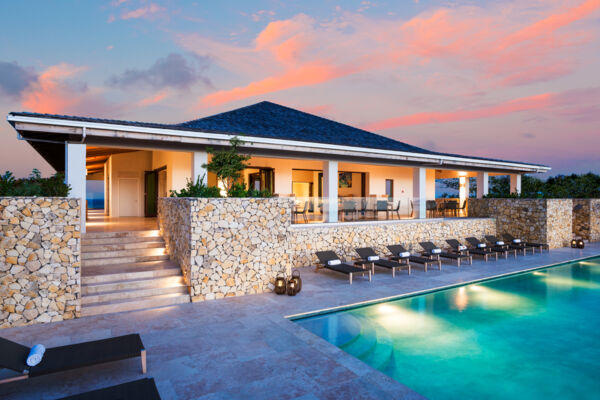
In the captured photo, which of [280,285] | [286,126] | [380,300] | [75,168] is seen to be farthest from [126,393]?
[286,126]

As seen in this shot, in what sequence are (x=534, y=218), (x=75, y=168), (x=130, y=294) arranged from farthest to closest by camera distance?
(x=534, y=218) → (x=75, y=168) → (x=130, y=294)

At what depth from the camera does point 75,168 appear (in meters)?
9.38

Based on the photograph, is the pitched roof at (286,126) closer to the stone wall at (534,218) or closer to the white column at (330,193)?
the white column at (330,193)

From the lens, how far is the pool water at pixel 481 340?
4875mm

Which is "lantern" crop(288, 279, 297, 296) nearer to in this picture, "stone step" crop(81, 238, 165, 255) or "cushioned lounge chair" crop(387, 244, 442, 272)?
"stone step" crop(81, 238, 165, 255)

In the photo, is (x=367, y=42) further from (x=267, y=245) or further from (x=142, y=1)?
(x=267, y=245)

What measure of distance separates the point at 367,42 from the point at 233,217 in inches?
499

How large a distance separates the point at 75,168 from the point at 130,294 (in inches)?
173

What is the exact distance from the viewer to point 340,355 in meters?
4.97

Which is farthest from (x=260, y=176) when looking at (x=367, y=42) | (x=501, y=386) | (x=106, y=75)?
(x=501, y=386)

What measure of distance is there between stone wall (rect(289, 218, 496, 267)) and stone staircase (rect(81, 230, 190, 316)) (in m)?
4.17

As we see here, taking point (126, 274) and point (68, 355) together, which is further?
point (126, 274)

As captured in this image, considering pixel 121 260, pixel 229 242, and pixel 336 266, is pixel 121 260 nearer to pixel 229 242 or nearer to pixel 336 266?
pixel 229 242

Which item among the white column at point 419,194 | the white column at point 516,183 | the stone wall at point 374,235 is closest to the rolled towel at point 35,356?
the stone wall at point 374,235
